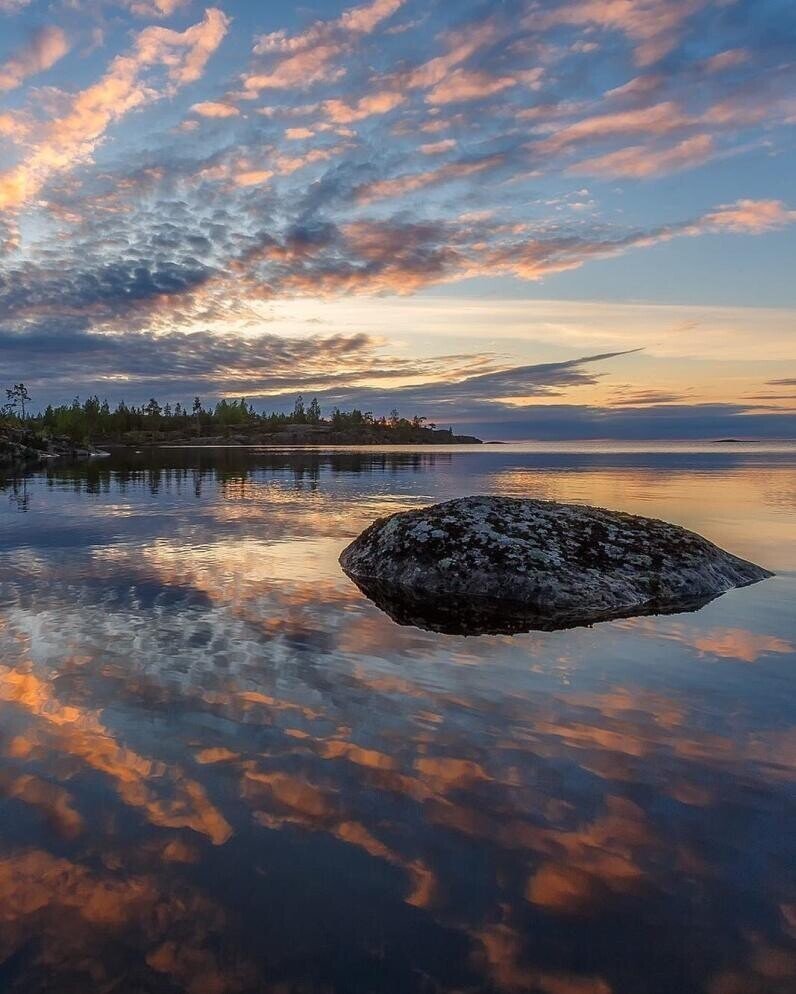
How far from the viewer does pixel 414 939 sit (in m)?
3.38

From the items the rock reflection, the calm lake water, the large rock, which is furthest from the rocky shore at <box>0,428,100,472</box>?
the calm lake water

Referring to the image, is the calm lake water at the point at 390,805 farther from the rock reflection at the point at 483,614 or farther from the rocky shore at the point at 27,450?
the rocky shore at the point at 27,450

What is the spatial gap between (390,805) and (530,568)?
7046 millimetres

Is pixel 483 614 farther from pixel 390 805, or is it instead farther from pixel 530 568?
pixel 390 805

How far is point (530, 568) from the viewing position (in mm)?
11172

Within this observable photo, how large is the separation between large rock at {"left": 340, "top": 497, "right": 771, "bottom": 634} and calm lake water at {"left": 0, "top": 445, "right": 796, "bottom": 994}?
0.94 meters

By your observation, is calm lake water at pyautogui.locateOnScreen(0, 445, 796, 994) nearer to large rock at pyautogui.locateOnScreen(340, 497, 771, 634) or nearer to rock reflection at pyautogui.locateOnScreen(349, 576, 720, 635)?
rock reflection at pyautogui.locateOnScreen(349, 576, 720, 635)

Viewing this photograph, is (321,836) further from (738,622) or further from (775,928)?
(738,622)

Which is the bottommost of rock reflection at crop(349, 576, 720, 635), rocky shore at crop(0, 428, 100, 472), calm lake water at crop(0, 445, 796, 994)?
rock reflection at crop(349, 576, 720, 635)

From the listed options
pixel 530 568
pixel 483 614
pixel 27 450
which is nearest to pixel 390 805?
pixel 483 614

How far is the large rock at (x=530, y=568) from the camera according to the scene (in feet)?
33.7

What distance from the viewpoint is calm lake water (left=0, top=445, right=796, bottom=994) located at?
3.27m

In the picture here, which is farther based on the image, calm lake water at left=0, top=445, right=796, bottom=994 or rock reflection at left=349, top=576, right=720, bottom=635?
rock reflection at left=349, top=576, right=720, bottom=635

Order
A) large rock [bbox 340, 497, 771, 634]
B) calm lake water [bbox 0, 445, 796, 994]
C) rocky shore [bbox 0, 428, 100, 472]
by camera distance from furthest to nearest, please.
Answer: rocky shore [bbox 0, 428, 100, 472] → large rock [bbox 340, 497, 771, 634] → calm lake water [bbox 0, 445, 796, 994]
